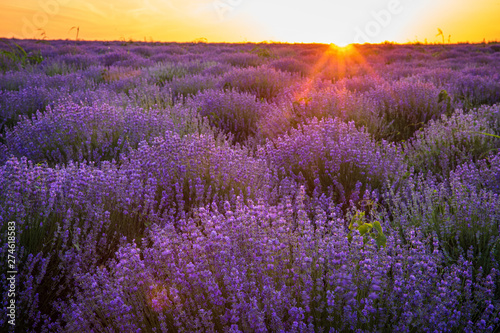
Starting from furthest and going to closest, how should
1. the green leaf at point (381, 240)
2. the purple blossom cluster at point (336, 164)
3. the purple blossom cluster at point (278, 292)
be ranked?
the purple blossom cluster at point (336, 164)
the green leaf at point (381, 240)
the purple blossom cluster at point (278, 292)


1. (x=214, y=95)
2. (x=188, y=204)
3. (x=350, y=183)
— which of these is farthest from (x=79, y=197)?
(x=214, y=95)

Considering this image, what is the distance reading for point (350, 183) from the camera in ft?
9.29

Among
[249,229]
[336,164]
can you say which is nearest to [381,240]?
[249,229]

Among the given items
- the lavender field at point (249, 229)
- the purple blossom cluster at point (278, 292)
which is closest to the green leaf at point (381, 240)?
the lavender field at point (249, 229)

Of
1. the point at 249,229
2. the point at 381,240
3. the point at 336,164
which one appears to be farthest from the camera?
the point at 336,164

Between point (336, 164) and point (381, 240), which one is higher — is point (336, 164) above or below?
above

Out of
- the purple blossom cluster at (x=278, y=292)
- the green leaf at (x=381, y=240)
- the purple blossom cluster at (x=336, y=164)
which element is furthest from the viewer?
the purple blossom cluster at (x=336, y=164)

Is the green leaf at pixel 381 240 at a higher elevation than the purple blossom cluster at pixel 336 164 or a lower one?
lower

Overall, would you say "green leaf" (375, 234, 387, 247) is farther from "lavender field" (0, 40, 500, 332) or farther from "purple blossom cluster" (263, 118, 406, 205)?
"purple blossom cluster" (263, 118, 406, 205)

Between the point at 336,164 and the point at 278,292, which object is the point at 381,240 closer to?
the point at 278,292

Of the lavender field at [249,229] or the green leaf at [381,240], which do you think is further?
the green leaf at [381,240]

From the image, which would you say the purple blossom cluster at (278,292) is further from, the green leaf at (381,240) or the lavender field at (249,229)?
the green leaf at (381,240)

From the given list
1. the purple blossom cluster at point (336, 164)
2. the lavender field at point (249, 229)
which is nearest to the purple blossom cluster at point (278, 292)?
the lavender field at point (249, 229)

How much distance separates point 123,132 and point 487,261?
3117 mm
